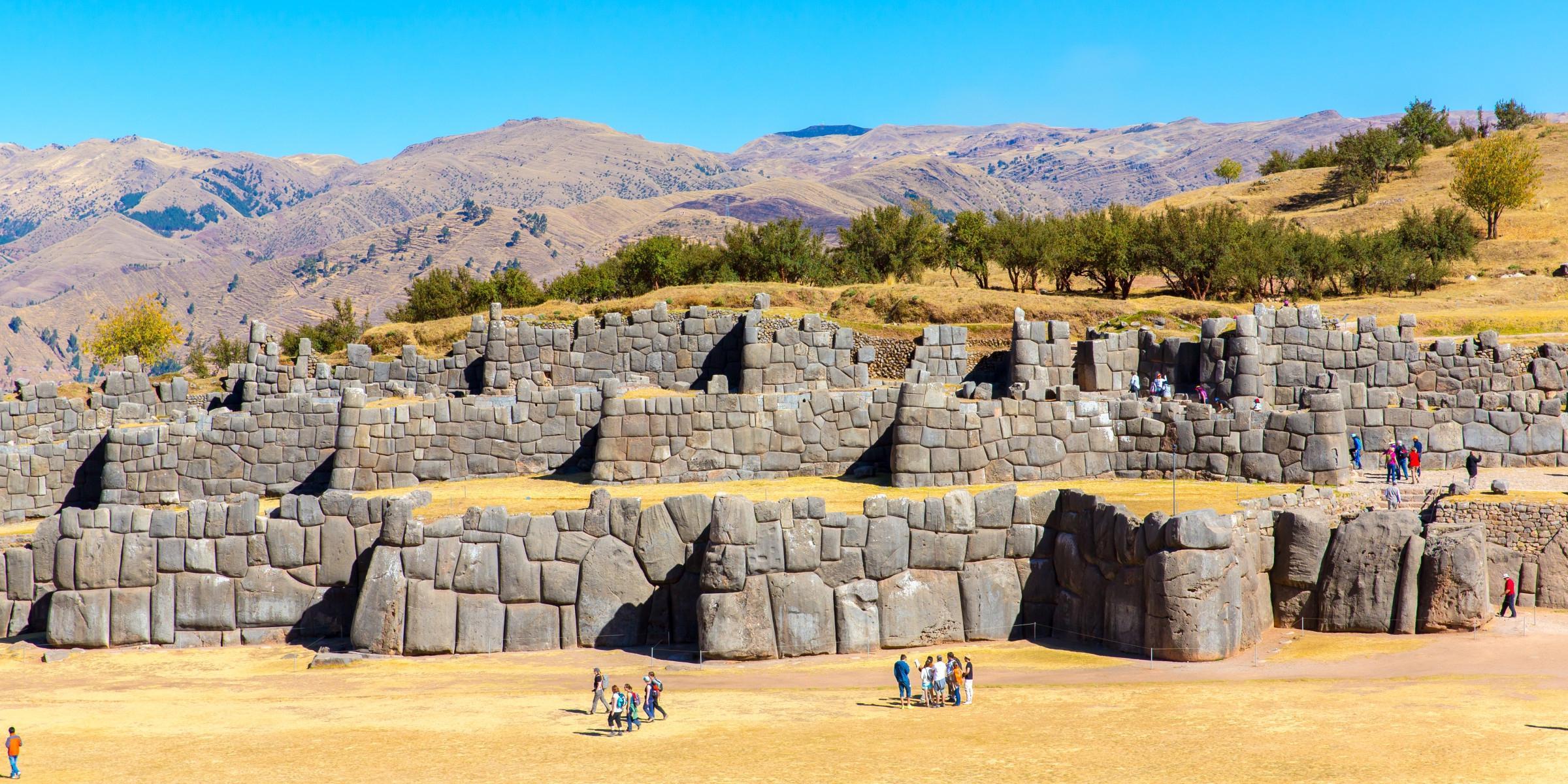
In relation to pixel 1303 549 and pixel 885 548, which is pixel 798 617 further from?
pixel 1303 549

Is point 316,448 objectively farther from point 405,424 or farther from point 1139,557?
point 1139,557

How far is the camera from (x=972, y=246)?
50.9m

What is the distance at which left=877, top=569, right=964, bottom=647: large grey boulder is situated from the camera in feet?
69.1

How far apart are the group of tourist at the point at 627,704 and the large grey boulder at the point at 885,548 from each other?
4149 mm

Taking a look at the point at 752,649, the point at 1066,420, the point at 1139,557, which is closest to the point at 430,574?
the point at 752,649

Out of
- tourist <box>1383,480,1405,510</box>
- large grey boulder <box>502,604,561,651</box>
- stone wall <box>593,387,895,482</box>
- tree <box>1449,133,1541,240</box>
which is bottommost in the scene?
large grey boulder <box>502,604,561,651</box>

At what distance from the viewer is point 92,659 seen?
21812 mm

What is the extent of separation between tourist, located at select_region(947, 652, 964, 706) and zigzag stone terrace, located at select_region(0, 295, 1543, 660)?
2.72 metres

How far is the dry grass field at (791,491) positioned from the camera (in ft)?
78.5

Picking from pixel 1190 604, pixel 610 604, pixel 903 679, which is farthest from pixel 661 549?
pixel 1190 604

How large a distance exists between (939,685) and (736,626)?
11.7 ft

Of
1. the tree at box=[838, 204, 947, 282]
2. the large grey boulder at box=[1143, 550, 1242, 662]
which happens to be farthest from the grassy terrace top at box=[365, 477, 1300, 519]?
the tree at box=[838, 204, 947, 282]

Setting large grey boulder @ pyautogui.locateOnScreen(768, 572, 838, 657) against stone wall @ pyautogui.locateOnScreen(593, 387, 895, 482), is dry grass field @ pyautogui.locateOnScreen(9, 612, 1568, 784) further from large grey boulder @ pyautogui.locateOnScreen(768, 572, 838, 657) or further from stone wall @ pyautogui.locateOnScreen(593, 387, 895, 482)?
stone wall @ pyautogui.locateOnScreen(593, 387, 895, 482)

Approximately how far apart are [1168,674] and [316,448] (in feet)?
67.9
